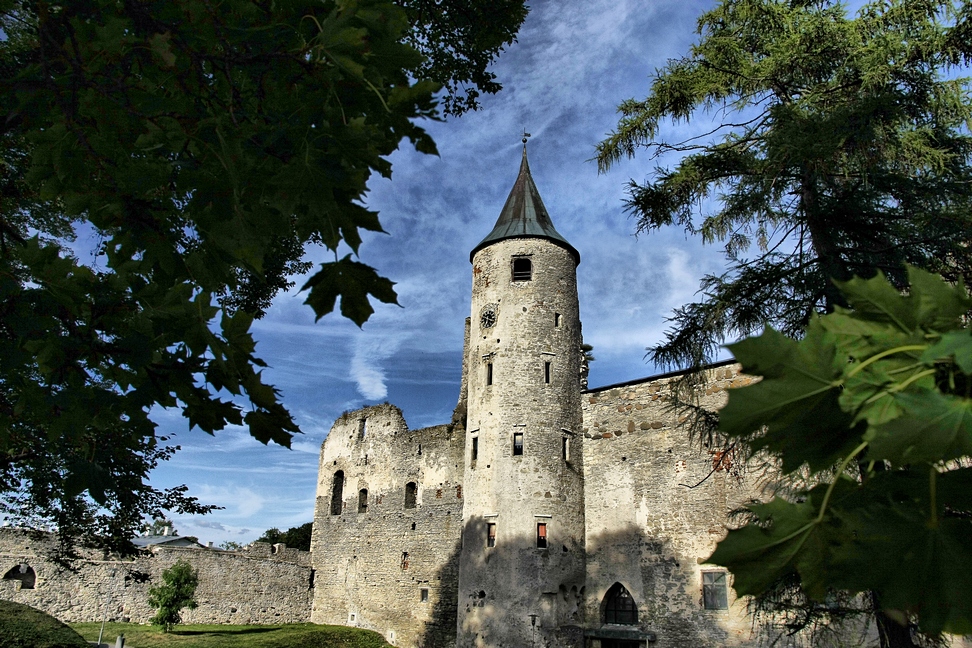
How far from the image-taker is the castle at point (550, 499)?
15109 millimetres

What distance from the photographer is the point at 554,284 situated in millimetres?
18672

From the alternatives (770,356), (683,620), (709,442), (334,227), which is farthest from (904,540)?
(683,620)

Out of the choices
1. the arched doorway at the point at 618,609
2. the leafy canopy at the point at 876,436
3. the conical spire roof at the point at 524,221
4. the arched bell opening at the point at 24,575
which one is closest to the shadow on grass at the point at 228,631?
the arched bell opening at the point at 24,575

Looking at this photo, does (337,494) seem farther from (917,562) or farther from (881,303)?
(881,303)

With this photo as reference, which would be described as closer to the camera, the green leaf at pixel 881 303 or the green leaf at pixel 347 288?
the green leaf at pixel 881 303

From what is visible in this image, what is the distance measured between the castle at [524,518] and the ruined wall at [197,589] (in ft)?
0.22

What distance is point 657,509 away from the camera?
15812mm

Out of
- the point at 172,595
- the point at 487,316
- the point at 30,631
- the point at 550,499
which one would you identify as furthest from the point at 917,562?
the point at 172,595

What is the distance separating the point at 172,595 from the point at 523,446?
13485 millimetres

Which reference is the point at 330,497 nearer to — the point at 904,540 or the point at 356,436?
the point at 356,436

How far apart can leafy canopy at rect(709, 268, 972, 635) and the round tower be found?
1523 cm

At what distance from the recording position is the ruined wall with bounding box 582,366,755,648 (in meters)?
14.6

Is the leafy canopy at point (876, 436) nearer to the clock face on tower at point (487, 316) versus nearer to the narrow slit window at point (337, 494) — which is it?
the clock face on tower at point (487, 316)

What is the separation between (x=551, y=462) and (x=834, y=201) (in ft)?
36.0
